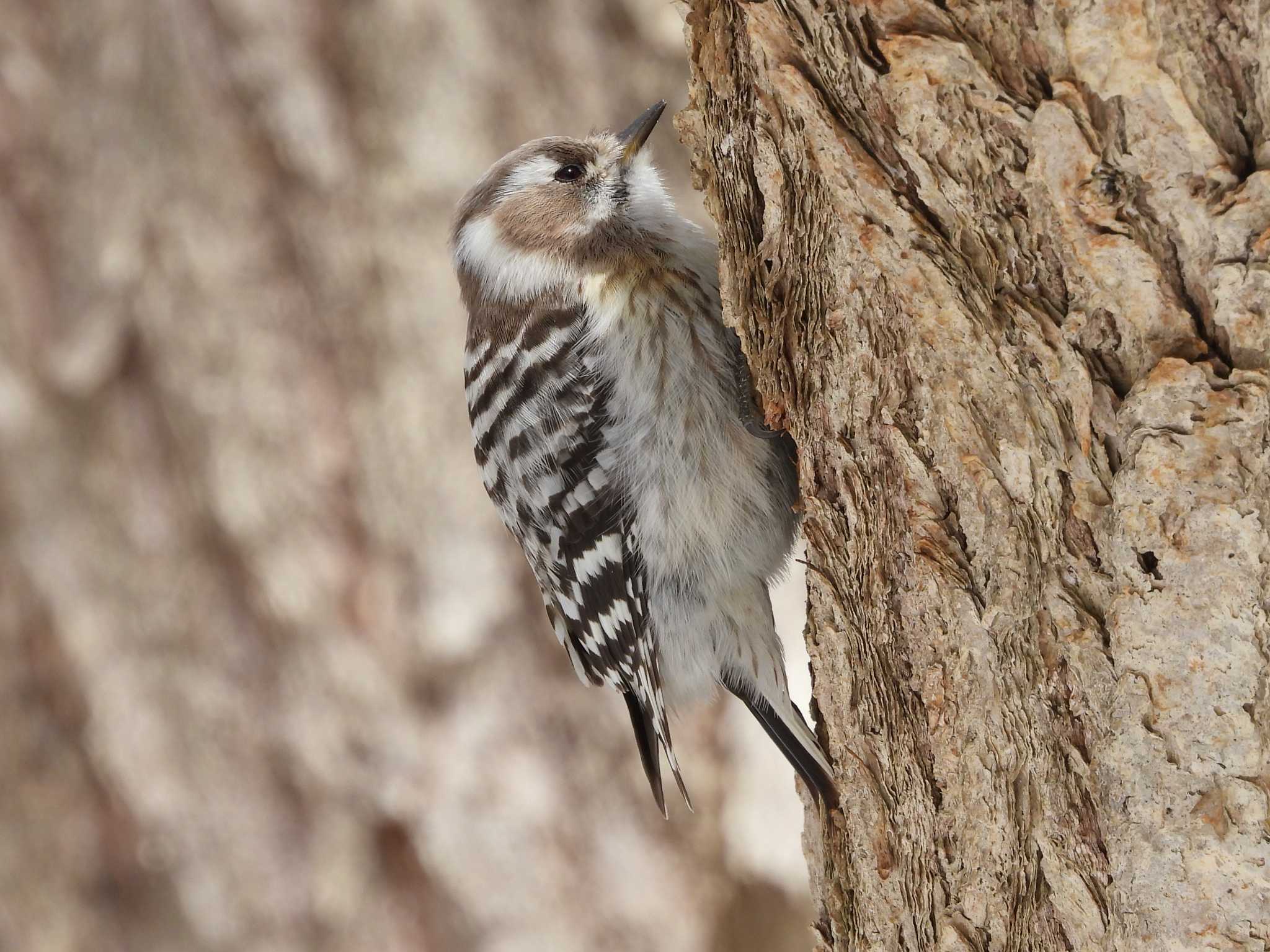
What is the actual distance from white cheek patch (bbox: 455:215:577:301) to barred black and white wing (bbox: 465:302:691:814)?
119 mm

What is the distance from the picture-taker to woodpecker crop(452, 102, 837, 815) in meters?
2.55

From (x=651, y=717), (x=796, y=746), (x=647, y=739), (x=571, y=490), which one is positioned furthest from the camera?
(x=647, y=739)

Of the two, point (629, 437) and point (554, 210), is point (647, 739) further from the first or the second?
point (554, 210)

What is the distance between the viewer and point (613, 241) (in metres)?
2.80

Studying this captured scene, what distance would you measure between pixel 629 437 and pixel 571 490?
0.74 ft

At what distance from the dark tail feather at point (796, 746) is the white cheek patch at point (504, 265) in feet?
3.60

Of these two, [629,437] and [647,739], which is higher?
[629,437]

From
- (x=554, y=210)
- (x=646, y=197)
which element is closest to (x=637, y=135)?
(x=646, y=197)

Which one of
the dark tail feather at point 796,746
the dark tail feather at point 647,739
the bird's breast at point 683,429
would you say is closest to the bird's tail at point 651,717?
the dark tail feather at point 647,739

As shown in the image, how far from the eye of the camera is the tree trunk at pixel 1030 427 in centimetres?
124

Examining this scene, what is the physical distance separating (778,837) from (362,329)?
2.30 metres

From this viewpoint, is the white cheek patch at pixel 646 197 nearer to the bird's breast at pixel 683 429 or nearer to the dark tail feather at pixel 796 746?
the bird's breast at pixel 683 429

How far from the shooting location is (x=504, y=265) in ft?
Result: 9.96

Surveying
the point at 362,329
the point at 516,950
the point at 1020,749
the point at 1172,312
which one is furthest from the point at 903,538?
the point at 516,950
